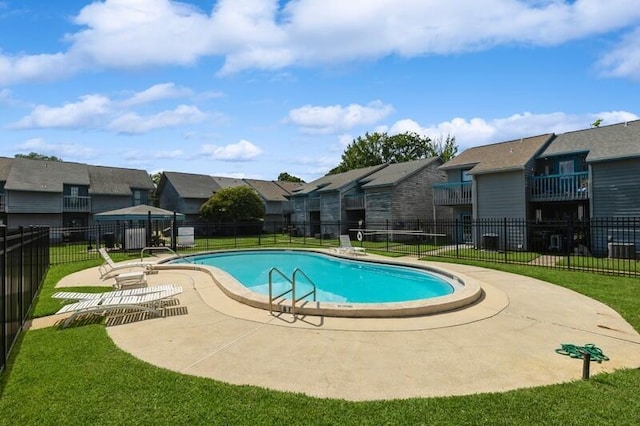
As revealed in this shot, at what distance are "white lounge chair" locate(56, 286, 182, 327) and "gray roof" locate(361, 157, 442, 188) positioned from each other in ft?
69.8

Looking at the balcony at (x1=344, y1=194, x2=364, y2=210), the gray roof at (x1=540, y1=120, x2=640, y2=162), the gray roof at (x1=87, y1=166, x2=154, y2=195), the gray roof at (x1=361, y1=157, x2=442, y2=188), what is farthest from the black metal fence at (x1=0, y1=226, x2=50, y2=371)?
the gray roof at (x1=87, y1=166, x2=154, y2=195)

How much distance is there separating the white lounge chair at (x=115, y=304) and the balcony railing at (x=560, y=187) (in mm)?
18962

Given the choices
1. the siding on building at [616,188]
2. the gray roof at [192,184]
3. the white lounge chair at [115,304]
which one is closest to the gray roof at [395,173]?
the siding on building at [616,188]

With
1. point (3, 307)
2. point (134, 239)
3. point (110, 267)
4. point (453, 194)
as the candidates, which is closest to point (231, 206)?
point (134, 239)

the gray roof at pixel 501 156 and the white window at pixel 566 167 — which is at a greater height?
the gray roof at pixel 501 156

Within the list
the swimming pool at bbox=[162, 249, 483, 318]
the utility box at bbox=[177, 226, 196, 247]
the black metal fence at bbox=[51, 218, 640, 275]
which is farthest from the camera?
the utility box at bbox=[177, 226, 196, 247]

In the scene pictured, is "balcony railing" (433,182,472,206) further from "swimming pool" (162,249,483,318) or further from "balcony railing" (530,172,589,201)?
"swimming pool" (162,249,483,318)

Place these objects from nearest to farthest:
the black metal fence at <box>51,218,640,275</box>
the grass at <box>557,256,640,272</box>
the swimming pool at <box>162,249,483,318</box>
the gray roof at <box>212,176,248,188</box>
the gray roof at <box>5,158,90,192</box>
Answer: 1. the swimming pool at <box>162,249,483,318</box>
2. the grass at <box>557,256,640,272</box>
3. the black metal fence at <box>51,218,640,275</box>
4. the gray roof at <box>5,158,90,192</box>
5. the gray roof at <box>212,176,248,188</box>

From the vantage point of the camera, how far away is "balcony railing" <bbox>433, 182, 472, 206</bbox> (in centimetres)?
2316

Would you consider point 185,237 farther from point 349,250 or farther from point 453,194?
point 453,194

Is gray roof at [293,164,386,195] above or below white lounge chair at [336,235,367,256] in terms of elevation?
above

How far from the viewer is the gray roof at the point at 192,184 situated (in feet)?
124

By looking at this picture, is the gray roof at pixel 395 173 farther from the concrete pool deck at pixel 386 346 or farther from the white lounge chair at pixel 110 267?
the concrete pool deck at pixel 386 346

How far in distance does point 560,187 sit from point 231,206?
2474 centimetres
